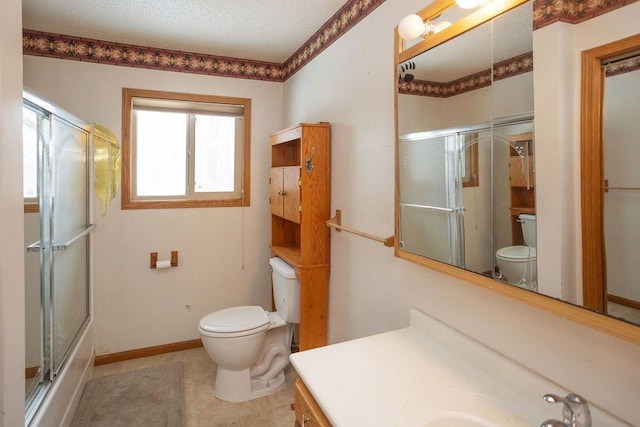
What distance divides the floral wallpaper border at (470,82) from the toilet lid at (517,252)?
48 cm

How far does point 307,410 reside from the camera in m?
1.06

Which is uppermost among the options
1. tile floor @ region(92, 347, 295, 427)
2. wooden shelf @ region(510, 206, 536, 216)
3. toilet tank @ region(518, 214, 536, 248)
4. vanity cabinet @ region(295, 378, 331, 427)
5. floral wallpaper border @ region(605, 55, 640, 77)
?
floral wallpaper border @ region(605, 55, 640, 77)

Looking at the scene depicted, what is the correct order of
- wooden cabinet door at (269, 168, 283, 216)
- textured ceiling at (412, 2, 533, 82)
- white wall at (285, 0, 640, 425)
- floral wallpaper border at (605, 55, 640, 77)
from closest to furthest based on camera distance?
floral wallpaper border at (605, 55, 640, 77) → white wall at (285, 0, 640, 425) → textured ceiling at (412, 2, 533, 82) → wooden cabinet door at (269, 168, 283, 216)

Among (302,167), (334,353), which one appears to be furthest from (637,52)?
(302,167)

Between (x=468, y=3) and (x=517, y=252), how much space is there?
784 millimetres

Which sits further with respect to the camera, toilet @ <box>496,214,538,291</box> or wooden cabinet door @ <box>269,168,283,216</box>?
wooden cabinet door @ <box>269,168,283,216</box>

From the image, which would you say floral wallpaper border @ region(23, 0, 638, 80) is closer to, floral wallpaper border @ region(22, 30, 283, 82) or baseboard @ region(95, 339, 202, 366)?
floral wallpaper border @ region(22, 30, 283, 82)

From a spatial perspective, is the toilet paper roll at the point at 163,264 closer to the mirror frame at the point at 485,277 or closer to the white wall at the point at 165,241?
the white wall at the point at 165,241

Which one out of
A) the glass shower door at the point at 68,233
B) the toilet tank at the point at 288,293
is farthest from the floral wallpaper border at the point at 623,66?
the glass shower door at the point at 68,233

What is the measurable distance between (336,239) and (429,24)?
123cm

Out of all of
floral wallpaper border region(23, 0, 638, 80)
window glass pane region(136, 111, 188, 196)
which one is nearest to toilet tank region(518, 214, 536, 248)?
floral wallpaper border region(23, 0, 638, 80)

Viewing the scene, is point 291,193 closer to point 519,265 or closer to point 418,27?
point 418,27

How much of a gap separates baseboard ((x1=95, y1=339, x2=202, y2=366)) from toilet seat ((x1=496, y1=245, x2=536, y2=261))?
2621 mm

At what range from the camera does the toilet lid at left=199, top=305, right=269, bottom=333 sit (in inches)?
84.0
